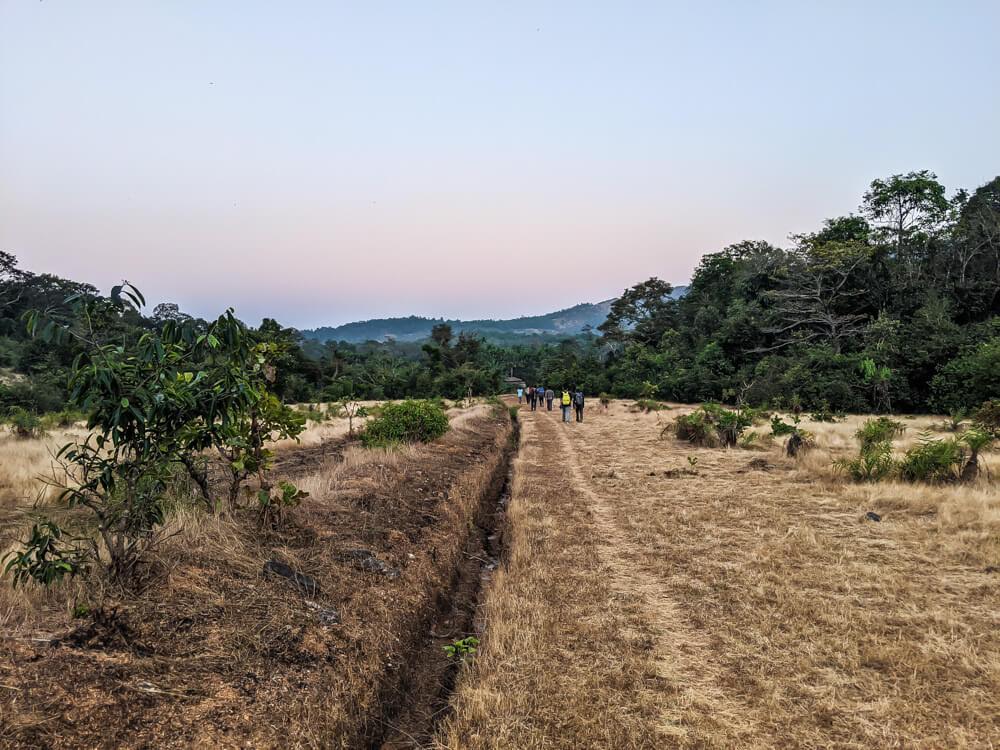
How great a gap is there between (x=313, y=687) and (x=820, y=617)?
4.59m

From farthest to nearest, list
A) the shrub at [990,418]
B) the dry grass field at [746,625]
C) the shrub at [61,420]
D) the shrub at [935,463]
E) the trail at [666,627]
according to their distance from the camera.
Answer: the shrub at [61,420] < the shrub at [990,418] < the shrub at [935,463] < the trail at [666,627] < the dry grass field at [746,625]

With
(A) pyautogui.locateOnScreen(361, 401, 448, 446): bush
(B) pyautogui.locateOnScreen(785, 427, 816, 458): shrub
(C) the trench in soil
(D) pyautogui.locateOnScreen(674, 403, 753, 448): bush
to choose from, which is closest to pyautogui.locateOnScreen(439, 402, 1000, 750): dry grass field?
(C) the trench in soil

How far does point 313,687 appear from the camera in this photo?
3.56 meters

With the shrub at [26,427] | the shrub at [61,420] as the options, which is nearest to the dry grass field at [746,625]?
the shrub at [26,427]

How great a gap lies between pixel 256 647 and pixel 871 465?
36.5 feet

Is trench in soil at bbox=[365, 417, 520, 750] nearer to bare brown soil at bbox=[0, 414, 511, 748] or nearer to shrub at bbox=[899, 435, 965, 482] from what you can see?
bare brown soil at bbox=[0, 414, 511, 748]

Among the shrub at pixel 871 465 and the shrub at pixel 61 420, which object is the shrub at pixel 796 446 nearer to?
the shrub at pixel 871 465

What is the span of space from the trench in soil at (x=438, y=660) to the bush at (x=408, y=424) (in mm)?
5343

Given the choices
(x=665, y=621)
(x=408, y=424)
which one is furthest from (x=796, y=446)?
(x=408, y=424)

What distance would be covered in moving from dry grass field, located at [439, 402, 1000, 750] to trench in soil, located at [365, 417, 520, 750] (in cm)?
25

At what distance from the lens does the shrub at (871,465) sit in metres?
9.88

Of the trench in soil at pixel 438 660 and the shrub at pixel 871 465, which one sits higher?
the shrub at pixel 871 465

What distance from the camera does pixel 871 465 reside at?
32.9ft

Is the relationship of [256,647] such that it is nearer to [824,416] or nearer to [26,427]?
[26,427]
